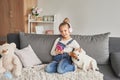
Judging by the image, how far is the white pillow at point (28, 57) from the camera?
238cm

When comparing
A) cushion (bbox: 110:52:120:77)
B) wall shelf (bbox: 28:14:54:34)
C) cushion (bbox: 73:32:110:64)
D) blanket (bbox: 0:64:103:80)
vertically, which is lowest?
blanket (bbox: 0:64:103:80)

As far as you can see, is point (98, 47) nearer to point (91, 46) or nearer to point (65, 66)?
point (91, 46)

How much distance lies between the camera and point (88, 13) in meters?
4.21

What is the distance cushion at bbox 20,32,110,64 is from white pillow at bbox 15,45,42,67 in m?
0.08

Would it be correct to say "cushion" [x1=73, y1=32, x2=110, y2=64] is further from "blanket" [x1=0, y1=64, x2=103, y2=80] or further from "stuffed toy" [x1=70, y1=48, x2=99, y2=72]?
"blanket" [x1=0, y1=64, x2=103, y2=80]

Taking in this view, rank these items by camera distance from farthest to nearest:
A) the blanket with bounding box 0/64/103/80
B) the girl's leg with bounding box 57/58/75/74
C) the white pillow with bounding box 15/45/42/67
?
the white pillow with bounding box 15/45/42/67 → the girl's leg with bounding box 57/58/75/74 → the blanket with bounding box 0/64/103/80

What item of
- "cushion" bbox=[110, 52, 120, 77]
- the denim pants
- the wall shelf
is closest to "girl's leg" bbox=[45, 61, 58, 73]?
the denim pants

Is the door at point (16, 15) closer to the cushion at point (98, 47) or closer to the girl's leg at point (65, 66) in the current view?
the cushion at point (98, 47)

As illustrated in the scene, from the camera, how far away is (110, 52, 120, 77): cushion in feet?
6.95

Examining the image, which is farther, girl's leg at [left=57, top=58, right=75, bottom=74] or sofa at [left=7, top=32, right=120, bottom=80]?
sofa at [left=7, top=32, right=120, bottom=80]

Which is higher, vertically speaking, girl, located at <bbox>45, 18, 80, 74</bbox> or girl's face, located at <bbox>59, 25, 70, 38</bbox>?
girl's face, located at <bbox>59, 25, 70, 38</bbox>

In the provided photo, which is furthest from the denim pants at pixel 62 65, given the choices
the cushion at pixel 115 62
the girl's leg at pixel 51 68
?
the cushion at pixel 115 62

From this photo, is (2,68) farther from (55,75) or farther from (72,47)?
Answer: (72,47)

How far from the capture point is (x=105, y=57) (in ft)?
8.14
